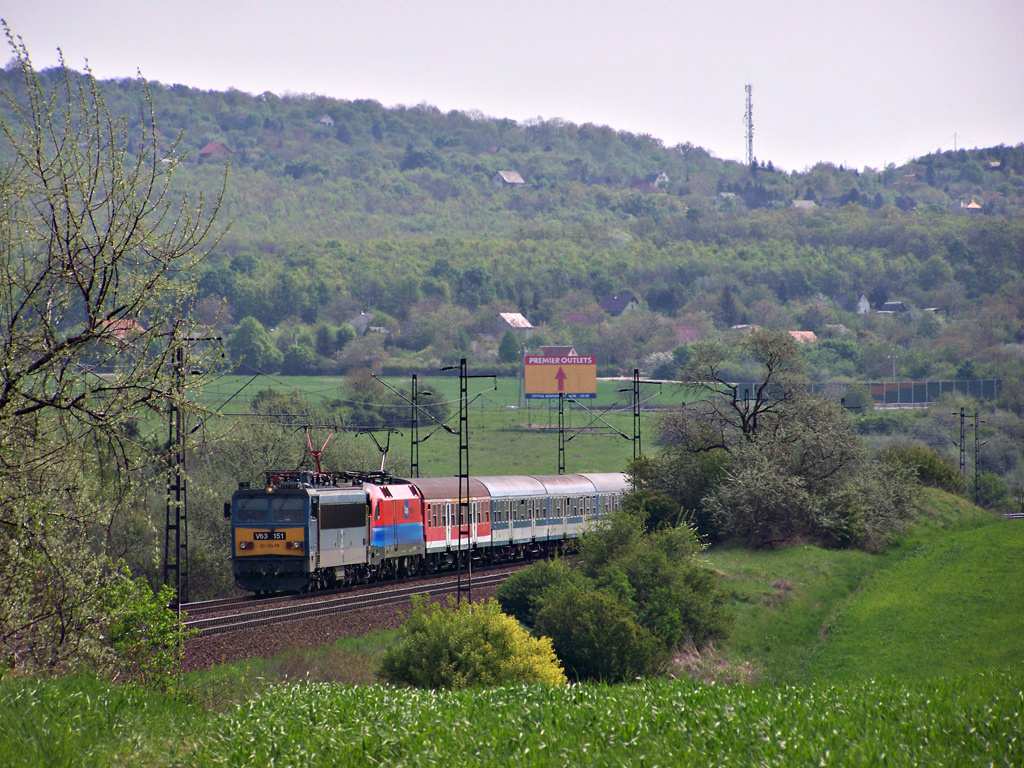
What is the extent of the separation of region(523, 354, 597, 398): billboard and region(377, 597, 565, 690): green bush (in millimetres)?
79632

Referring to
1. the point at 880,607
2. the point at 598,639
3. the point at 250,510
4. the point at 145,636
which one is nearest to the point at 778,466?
the point at 880,607

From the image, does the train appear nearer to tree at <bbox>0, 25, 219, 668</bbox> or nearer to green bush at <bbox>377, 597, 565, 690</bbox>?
green bush at <bbox>377, 597, 565, 690</bbox>

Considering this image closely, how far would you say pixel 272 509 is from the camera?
30938 millimetres

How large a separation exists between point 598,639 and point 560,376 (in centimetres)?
7581

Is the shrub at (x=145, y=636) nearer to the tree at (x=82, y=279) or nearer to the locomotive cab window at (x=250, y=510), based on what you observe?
the tree at (x=82, y=279)

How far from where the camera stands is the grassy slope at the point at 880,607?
27.9 meters

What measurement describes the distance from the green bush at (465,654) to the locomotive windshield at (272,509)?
10490 mm

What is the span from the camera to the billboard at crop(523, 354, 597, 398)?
10144cm

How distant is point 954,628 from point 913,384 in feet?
322

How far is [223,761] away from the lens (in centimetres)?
1104

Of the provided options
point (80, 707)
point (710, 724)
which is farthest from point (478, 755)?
point (80, 707)

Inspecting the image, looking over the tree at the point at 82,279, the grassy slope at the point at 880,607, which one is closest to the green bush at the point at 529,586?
the grassy slope at the point at 880,607

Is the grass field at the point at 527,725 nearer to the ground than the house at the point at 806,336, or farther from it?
nearer to the ground

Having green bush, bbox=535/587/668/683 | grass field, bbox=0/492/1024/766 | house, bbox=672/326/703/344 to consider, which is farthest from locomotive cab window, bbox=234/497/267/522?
house, bbox=672/326/703/344
